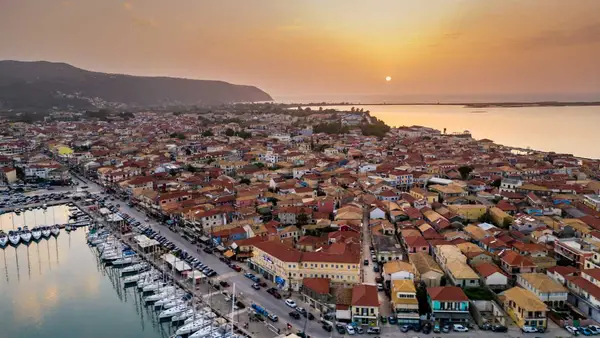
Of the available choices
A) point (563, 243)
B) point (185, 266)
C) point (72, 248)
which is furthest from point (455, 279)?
point (72, 248)

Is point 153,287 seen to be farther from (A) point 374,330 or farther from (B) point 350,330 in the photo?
(A) point 374,330

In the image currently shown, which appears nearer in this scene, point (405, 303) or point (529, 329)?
point (529, 329)

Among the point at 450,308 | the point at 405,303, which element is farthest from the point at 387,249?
the point at 450,308

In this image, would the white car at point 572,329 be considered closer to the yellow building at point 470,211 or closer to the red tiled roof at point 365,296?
the red tiled roof at point 365,296

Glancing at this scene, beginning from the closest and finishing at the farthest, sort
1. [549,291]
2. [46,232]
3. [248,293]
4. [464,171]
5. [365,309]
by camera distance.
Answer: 1. [365,309]
2. [549,291]
3. [248,293]
4. [46,232]
5. [464,171]

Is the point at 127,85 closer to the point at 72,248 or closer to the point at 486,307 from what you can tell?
the point at 72,248
